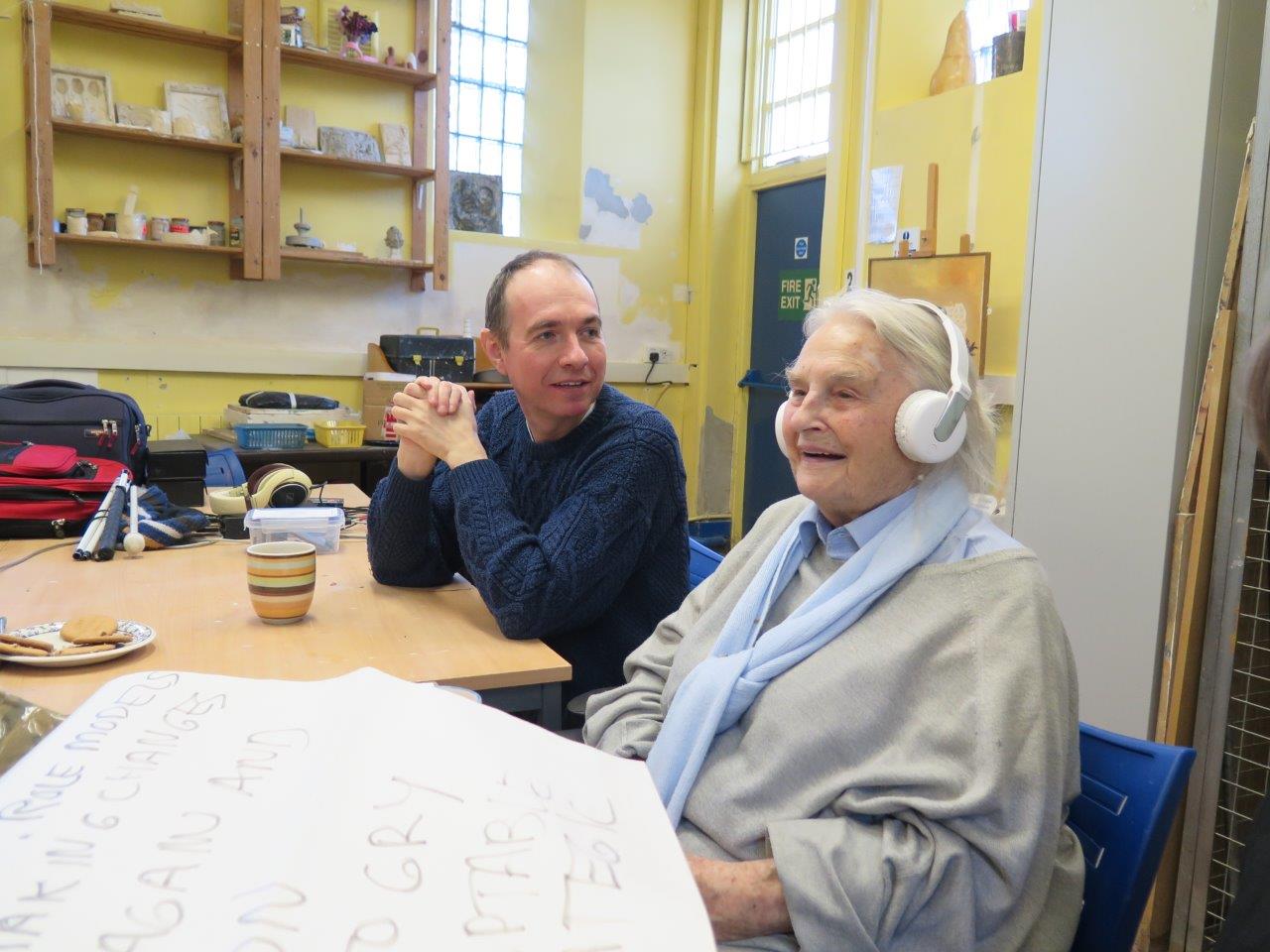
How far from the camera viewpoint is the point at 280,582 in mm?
1551

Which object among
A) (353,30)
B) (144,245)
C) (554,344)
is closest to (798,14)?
(353,30)

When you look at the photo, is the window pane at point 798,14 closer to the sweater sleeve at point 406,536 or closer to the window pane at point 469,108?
the window pane at point 469,108

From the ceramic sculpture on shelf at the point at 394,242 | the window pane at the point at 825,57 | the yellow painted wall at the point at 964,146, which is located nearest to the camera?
the yellow painted wall at the point at 964,146

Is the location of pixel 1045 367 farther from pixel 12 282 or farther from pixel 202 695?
pixel 12 282

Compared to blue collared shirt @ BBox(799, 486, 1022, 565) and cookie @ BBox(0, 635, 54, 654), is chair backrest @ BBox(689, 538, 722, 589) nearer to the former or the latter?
blue collared shirt @ BBox(799, 486, 1022, 565)

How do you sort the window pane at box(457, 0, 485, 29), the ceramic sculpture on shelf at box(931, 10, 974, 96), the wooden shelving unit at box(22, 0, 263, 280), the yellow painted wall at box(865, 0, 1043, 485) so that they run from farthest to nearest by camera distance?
the window pane at box(457, 0, 485, 29)
the wooden shelving unit at box(22, 0, 263, 280)
the ceramic sculpture on shelf at box(931, 10, 974, 96)
the yellow painted wall at box(865, 0, 1043, 485)

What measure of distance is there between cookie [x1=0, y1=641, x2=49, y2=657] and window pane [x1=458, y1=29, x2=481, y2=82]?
4661 mm

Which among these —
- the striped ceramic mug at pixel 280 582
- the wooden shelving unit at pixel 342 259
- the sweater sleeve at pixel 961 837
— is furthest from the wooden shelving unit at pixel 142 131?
the sweater sleeve at pixel 961 837

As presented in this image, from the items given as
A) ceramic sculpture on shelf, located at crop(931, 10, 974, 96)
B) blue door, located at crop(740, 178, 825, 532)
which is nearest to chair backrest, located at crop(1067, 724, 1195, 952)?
ceramic sculpture on shelf, located at crop(931, 10, 974, 96)

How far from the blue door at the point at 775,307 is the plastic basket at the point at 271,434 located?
255 centimetres

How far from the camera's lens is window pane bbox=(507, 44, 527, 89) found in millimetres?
5379

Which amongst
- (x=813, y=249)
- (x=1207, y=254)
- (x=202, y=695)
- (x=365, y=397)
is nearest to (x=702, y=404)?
(x=813, y=249)

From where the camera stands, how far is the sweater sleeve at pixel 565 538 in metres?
1.57

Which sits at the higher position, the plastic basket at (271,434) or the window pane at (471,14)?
the window pane at (471,14)
